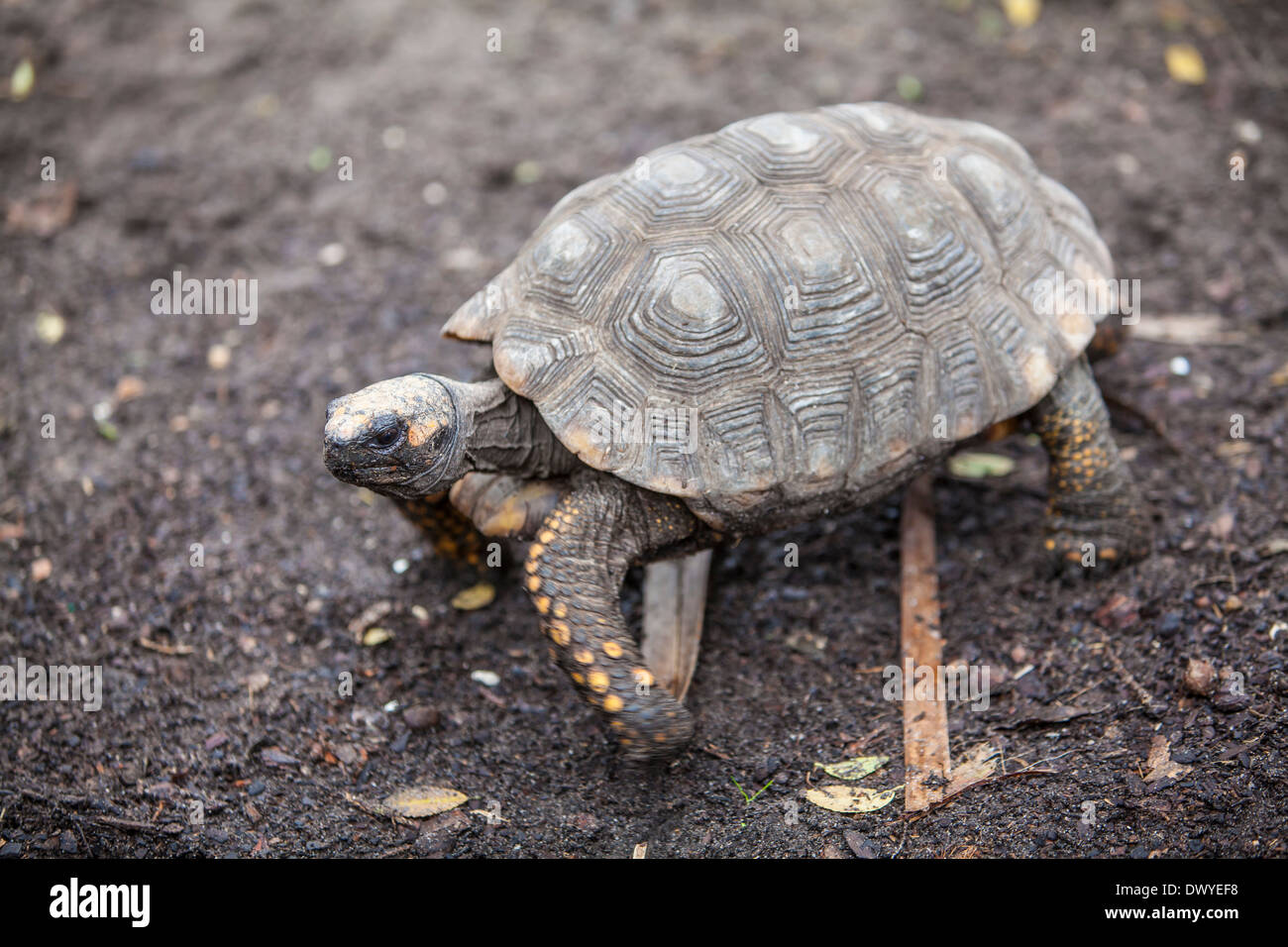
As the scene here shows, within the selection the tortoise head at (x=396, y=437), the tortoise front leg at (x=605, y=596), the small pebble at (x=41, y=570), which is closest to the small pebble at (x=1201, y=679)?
the tortoise front leg at (x=605, y=596)

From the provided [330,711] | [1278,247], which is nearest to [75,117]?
[330,711]

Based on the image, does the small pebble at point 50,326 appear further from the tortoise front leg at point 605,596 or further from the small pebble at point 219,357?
the tortoise front leg at point 605,596

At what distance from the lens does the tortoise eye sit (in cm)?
361

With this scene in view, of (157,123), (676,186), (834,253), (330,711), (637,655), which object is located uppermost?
(157,123)

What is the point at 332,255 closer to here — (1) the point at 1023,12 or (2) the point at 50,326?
Answer: (2) the point at 50,326

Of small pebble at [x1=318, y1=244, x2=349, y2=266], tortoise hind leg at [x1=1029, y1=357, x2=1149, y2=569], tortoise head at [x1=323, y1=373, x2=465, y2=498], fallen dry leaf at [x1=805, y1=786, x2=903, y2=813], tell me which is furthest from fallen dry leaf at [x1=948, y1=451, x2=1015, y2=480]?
small pebble at [x1=318, y1=244, x2=349, y2=266]

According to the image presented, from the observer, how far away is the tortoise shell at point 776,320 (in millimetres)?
3877

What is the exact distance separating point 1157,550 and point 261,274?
548 centimetres

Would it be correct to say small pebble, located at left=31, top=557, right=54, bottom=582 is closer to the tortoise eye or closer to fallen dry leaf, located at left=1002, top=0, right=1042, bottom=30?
the tortoise eye

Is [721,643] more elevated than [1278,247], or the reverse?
[1278,247]

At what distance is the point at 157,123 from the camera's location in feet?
25.3

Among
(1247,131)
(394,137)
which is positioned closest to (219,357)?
(394,137)
